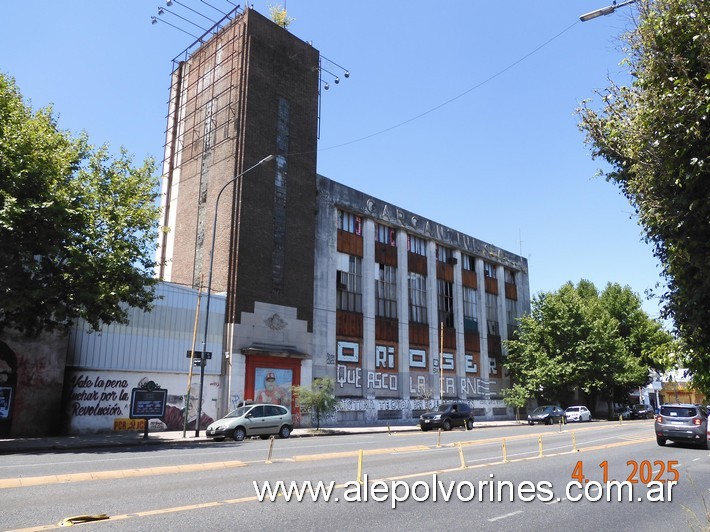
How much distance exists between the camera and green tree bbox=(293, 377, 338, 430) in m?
30.0

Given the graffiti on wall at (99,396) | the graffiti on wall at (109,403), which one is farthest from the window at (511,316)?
the graffiti on wall at (99,396)

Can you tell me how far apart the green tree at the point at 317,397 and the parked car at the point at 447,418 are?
567 cm

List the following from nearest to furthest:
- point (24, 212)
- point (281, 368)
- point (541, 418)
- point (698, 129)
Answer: point (698, 129)
point (24, 212)
point (281, 368)
point (541, 418)

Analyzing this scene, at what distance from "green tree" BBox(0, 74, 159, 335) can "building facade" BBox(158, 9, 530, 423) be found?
26.6 feet

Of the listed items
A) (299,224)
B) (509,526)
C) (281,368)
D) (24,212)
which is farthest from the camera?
(299,224)

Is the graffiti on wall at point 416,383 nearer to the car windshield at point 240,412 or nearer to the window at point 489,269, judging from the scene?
the window at point 489,269

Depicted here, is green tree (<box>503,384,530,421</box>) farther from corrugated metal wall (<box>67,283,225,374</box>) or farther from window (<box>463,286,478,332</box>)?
corrugated metal wall (<box>67,283,225,374</box>)

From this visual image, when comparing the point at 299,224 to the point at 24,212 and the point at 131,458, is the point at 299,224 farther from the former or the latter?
the point at 131,458

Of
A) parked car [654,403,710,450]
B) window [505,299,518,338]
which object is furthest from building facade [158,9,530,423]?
parked car [654,403,710,450]

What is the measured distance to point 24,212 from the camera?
17.1 m

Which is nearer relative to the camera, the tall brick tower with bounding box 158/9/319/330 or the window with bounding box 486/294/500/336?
the tall brick tower with bounding box 158/9/319/330

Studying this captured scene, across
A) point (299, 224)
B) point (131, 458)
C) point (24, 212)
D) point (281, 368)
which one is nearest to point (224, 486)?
point (131, 458)

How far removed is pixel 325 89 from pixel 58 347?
25.8 metres

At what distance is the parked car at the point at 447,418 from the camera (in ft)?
104
